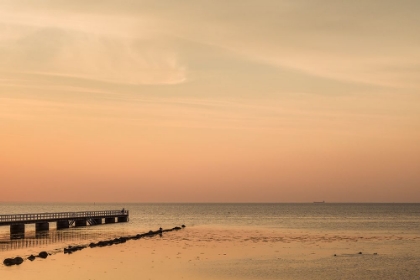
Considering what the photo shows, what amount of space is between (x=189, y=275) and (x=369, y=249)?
27.7m

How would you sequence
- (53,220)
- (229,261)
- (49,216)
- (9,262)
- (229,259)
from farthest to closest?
(49,216)
(53,220)
(229,259)
(229,261)
(9,262)

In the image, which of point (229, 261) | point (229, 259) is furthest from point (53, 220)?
point (229, 261)

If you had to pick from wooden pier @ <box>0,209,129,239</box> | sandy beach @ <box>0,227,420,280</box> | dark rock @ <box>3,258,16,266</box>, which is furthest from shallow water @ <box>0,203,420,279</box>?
wooden pier @ <box>0,209,129,239</box>

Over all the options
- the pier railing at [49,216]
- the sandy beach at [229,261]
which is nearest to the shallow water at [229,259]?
the sandy beach at [229,261]

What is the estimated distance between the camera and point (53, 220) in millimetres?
89938

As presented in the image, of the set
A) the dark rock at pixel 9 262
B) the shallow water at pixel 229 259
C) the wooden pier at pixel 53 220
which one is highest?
the wooden pier at pixel 53 220

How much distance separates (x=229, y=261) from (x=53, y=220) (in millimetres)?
46280

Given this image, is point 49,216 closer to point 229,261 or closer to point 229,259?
point 229,259

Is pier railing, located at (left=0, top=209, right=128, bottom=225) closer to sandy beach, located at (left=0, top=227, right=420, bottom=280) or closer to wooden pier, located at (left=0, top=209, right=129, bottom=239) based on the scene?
wooden pier, located at (left=0, top=209, right=129, bottom=239)

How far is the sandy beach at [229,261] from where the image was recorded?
43216 millimetres

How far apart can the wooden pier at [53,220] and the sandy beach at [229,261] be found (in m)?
19.7

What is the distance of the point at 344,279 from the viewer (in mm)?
42062

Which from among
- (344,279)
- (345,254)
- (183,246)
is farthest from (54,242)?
(344,279)

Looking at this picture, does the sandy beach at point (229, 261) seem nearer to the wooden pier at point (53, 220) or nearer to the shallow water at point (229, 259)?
the shallow water at point (229, 259)
